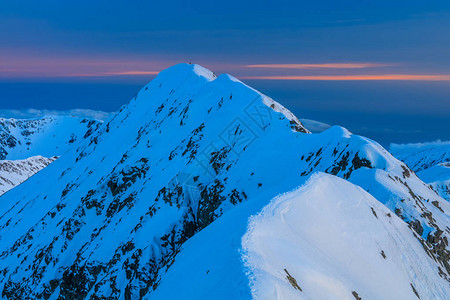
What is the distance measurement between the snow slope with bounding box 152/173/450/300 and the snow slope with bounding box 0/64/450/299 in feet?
5.84

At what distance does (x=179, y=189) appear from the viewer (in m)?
52.0

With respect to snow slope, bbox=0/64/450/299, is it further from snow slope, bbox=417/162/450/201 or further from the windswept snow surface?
snow slope, bbox=417/162/450/201

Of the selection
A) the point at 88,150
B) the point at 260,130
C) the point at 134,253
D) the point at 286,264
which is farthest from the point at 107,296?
the point at 88,150

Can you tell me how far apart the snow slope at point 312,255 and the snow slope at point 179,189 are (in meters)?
1.78

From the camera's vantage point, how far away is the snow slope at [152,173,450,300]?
622 inches

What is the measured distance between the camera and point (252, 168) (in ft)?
150

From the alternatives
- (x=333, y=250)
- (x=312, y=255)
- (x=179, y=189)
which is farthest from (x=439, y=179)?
(x=312, y=255)

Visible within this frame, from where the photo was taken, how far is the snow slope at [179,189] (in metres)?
36.5

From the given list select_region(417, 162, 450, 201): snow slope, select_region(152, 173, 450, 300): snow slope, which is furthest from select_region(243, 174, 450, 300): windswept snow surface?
select_region(417, 162, 450, 201): snow slope

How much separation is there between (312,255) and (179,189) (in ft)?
112

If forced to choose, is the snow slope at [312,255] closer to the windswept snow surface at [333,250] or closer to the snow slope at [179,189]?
the windswept snow surface at [333,250]

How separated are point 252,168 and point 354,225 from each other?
21.4 metres

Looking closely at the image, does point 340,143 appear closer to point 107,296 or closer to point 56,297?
point 107,296

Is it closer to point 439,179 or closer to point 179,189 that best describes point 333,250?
point 179,189
